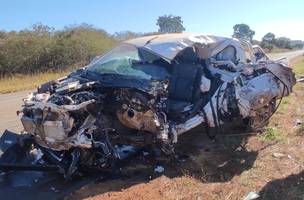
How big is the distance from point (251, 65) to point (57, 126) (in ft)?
12.6

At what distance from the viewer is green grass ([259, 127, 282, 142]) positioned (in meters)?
8.02

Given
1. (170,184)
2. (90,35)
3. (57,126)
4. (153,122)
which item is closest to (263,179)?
(170,184)

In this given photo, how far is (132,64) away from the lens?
7.07 meters

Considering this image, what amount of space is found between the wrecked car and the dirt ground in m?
0.37

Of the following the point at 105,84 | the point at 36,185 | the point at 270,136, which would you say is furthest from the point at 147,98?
the point at 270,136

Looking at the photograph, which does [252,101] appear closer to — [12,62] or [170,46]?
[170,46]

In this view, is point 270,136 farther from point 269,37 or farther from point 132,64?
point 269,37

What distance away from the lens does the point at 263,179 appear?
5.94 m

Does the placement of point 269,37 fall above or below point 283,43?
above

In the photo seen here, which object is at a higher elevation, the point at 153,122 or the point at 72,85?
the point at 72,85

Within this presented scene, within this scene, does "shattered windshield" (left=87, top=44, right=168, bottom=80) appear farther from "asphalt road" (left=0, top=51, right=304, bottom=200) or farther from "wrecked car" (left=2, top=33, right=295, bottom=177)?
"asphalt road" (left=0, top=51, right=304, bottom=200)

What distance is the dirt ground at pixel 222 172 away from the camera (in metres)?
5.53

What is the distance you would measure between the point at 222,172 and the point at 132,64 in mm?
2200

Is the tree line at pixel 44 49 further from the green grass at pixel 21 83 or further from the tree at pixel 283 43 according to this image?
the tree at pixel 283 43
